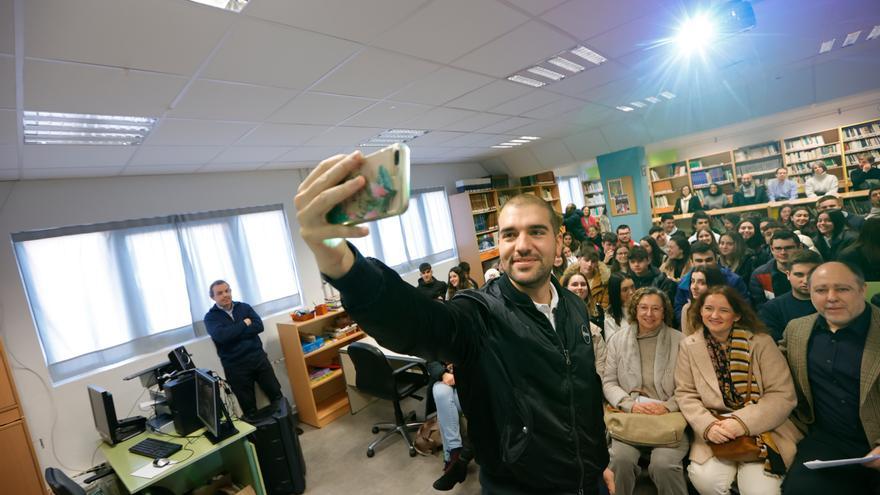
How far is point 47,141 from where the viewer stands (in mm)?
2473

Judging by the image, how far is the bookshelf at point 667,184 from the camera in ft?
27.1

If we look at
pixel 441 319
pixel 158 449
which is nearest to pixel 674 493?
pixel 441 319

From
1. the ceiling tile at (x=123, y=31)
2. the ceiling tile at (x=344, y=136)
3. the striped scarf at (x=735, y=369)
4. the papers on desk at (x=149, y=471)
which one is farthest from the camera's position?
the ceiling tile at (x=344, y=136)

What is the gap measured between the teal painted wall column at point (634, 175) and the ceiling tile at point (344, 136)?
5213mm

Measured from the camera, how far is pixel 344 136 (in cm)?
390

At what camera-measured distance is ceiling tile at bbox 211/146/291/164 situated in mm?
3596

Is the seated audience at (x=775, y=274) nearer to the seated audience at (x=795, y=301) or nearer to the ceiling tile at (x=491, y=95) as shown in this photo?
the seated audience at (x=795, y=301)

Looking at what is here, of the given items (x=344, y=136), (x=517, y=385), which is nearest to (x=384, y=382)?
(x=344, y=136)

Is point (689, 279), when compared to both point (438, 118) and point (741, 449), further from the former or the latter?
point (438, 118)

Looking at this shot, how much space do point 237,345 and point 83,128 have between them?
2.25m

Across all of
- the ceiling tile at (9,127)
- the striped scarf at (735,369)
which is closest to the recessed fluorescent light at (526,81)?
the striped scarf at (735,369)

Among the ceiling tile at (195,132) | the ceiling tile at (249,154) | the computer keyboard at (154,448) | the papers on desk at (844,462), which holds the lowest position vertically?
the papers on desk at (844,462)

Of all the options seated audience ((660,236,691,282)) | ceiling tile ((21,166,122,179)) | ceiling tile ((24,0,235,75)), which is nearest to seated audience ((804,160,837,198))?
seated audience ((660,236,691,282))

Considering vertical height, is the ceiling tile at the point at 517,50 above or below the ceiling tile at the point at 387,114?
below
